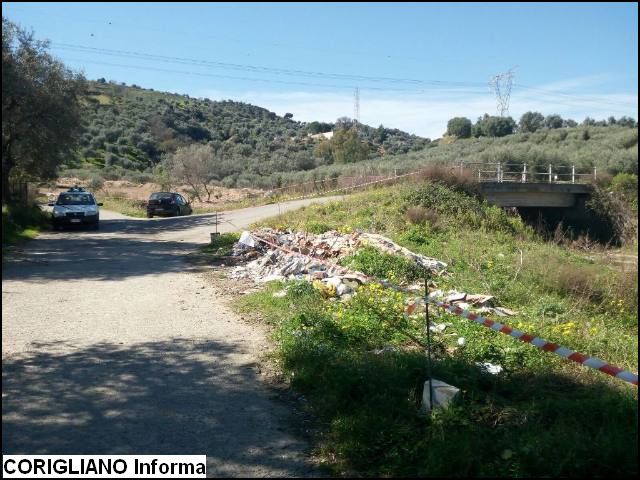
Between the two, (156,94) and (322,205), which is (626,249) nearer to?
(322,205)

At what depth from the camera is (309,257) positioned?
12.9m

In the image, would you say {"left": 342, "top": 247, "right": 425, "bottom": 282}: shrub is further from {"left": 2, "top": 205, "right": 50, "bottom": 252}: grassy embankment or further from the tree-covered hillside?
the tree-covered hillside

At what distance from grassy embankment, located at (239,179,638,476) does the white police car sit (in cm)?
1528

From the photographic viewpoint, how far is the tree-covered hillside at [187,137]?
65.6m

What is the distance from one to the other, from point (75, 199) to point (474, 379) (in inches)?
888

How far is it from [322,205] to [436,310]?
669 inches

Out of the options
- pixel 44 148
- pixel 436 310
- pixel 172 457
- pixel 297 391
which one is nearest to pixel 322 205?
pixel 44 148

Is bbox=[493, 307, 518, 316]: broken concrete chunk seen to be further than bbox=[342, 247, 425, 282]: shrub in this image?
No

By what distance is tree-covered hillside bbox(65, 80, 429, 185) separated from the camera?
65562 millimetres

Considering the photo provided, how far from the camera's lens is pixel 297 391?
18.9 feet

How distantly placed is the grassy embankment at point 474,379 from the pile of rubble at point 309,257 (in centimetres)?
85

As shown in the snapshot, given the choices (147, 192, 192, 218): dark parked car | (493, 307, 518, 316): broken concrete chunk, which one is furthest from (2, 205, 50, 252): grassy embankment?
(493, 307, 518, 316): broken concrete chunk

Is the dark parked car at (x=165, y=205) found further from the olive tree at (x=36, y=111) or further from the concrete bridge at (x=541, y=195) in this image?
the concrete bridge at (x=541, y=195)

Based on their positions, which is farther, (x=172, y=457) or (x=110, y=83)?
(x=110, y=83)
